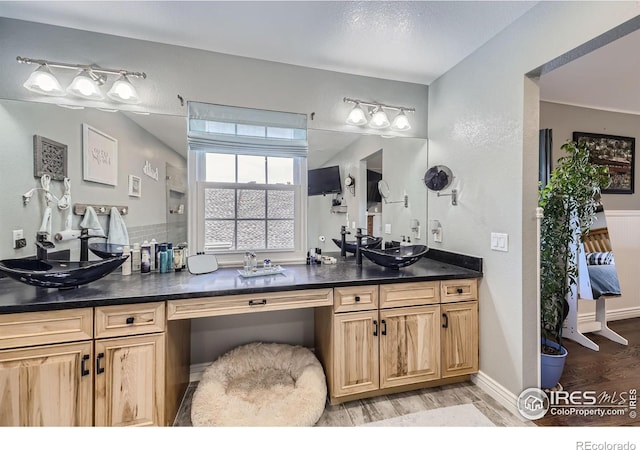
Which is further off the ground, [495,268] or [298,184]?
[298,184]

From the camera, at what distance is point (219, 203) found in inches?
90.0

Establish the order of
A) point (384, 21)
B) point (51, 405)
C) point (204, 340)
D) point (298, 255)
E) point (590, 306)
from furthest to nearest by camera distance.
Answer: point (590, 306), point (298, 255), point (204, 340), point (384, 21), point (51, 405)

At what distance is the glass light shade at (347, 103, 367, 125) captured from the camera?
2.37 meters

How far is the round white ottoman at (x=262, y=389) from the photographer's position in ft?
5.46

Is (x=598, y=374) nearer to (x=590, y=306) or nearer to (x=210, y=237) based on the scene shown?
(x=590, y=306)

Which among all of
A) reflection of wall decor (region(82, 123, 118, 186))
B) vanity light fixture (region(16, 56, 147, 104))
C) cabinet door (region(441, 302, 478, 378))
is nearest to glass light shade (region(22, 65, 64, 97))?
vanity light fixture (region(16, 56, 147, 104))

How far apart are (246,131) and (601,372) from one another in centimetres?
343

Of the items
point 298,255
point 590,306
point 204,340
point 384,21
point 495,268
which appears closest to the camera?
point 384,21

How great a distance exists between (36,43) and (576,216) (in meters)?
4.02

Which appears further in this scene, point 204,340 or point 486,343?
point 204,340

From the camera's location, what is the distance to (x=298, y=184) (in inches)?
96.1

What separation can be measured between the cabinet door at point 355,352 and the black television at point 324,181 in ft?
3.60

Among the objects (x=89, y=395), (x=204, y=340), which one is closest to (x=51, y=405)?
(x=89, y=395)

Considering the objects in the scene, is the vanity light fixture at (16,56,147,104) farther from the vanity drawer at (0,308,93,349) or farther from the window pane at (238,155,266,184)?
the vanity drawer at (0,308,93,349)
